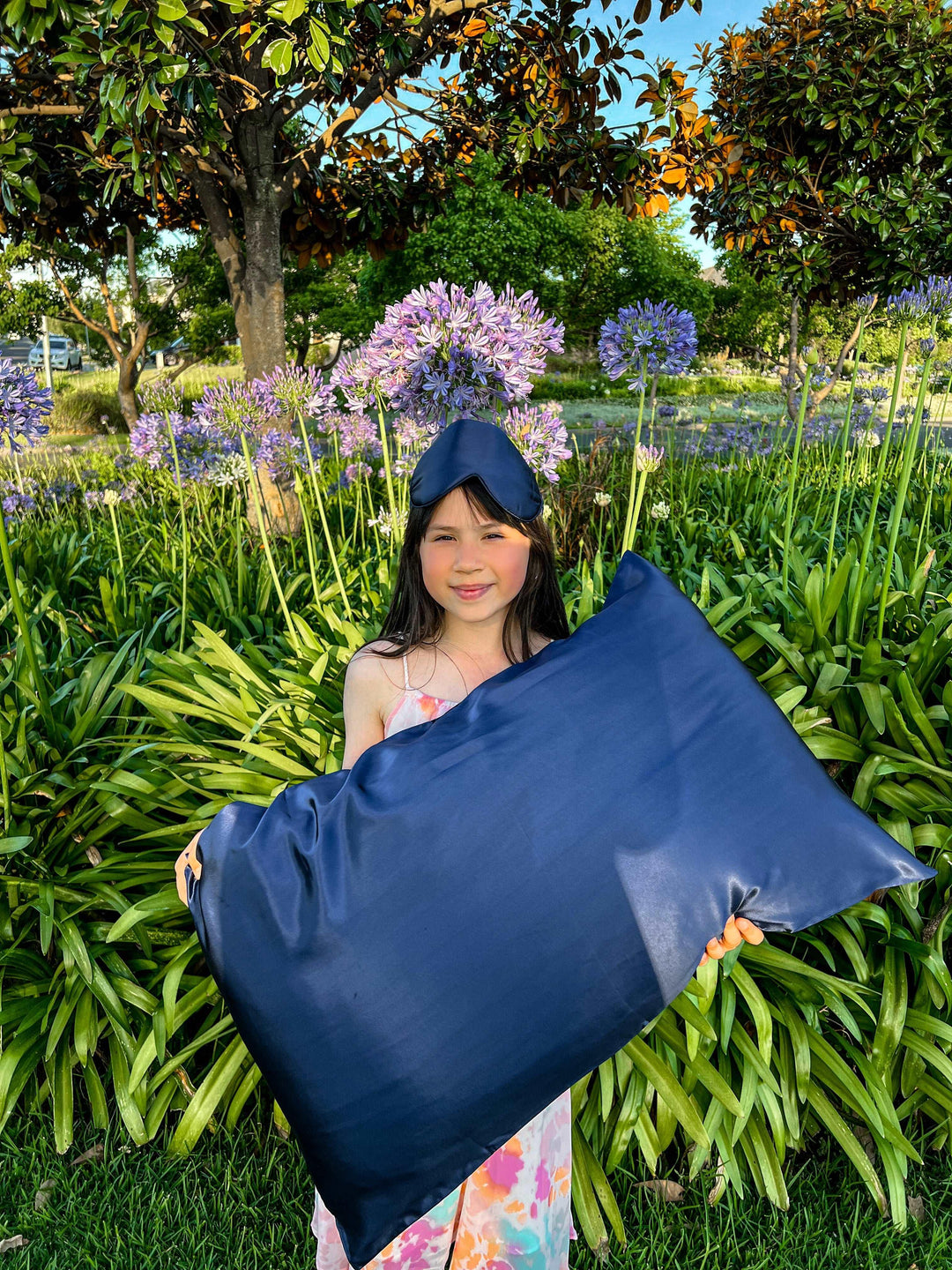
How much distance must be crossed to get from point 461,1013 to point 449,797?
267mm

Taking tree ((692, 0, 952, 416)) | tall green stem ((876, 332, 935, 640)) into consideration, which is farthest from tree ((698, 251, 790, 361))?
tall green stem ((876, 332, 935, 640))

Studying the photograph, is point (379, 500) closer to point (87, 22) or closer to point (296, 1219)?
point (87, 22)

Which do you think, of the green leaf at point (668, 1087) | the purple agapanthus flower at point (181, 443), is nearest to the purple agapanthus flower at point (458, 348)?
the purple agapanthus flower at point (181, 443)

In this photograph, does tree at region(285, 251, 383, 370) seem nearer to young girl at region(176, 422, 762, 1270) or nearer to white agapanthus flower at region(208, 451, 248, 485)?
white agapanthus flower at region(208, 451, 248, 485)

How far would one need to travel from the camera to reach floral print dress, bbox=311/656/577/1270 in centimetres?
139

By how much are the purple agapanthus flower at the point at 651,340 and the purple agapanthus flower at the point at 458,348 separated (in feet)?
0.50

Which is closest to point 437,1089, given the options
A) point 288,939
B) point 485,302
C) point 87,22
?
point 288,939

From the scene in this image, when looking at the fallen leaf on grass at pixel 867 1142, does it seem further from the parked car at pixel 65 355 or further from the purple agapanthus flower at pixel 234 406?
the parked car at pixel 65 355

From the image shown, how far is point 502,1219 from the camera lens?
1397 mm

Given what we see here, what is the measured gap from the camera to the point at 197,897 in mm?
1137

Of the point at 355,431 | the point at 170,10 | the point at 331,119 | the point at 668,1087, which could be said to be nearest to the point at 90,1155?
the point at 668,1087

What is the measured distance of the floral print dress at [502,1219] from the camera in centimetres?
139

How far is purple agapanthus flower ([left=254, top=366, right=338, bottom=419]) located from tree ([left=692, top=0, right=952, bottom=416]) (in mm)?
2575

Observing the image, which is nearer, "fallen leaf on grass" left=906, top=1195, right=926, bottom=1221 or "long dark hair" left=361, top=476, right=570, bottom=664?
"long dark hair" left=361, top=476, right=570, bottom=664
